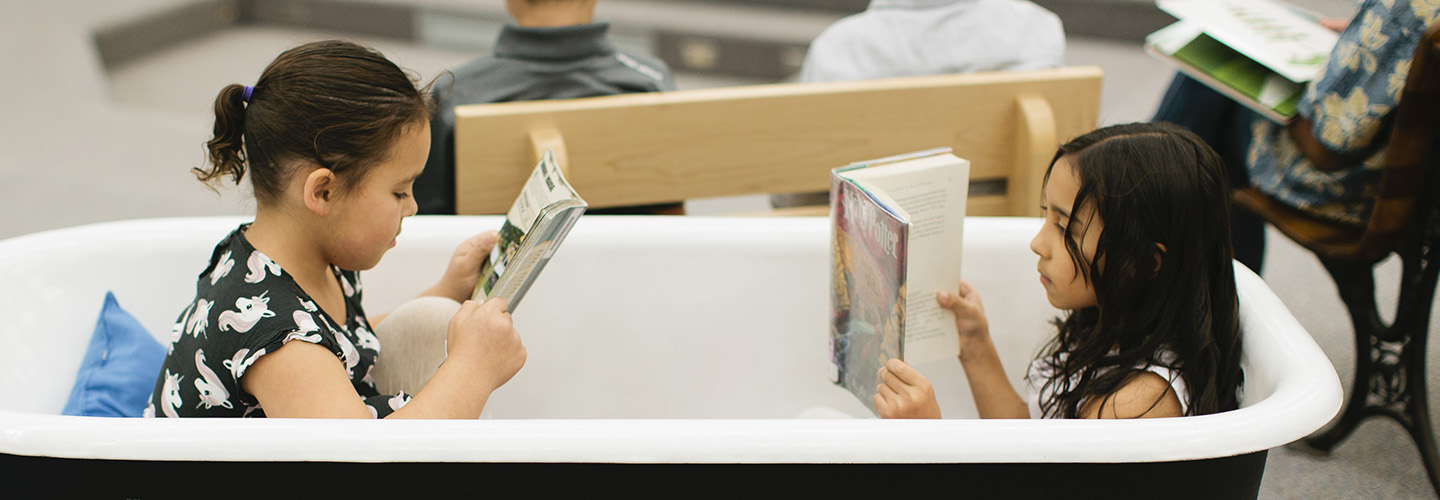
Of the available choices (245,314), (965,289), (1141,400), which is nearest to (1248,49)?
(965,289)

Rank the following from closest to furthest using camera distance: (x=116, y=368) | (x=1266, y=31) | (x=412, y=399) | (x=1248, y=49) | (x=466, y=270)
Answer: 1. (x=412, y=399)
2. (x=116, y=368)
3. (x=466, y=270)
4. (x=1248, y=49)
5. (x=1266, y=31)

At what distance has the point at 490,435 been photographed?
37.2 inches

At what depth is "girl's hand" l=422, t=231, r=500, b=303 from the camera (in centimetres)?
142

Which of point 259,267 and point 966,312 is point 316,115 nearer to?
point 259,267

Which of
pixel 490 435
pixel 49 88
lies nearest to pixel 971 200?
pixel 490 435

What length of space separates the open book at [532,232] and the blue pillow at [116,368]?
41cm

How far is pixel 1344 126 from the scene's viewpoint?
5.18 feet

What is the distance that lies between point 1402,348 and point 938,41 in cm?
90

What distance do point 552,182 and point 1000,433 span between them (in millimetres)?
548

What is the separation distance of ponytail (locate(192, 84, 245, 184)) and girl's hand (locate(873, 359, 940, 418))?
2.32 feet

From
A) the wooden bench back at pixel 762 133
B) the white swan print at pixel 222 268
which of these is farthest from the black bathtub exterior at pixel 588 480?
the wooden bench back at pixel 762 133

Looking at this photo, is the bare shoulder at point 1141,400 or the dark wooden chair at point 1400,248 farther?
the dark wooden chair at point 1400,248

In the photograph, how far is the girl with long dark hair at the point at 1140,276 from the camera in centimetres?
111

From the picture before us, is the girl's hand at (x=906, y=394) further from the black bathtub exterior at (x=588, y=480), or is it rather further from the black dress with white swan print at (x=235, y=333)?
the black dress with white swan print at (x=235, y=333)
